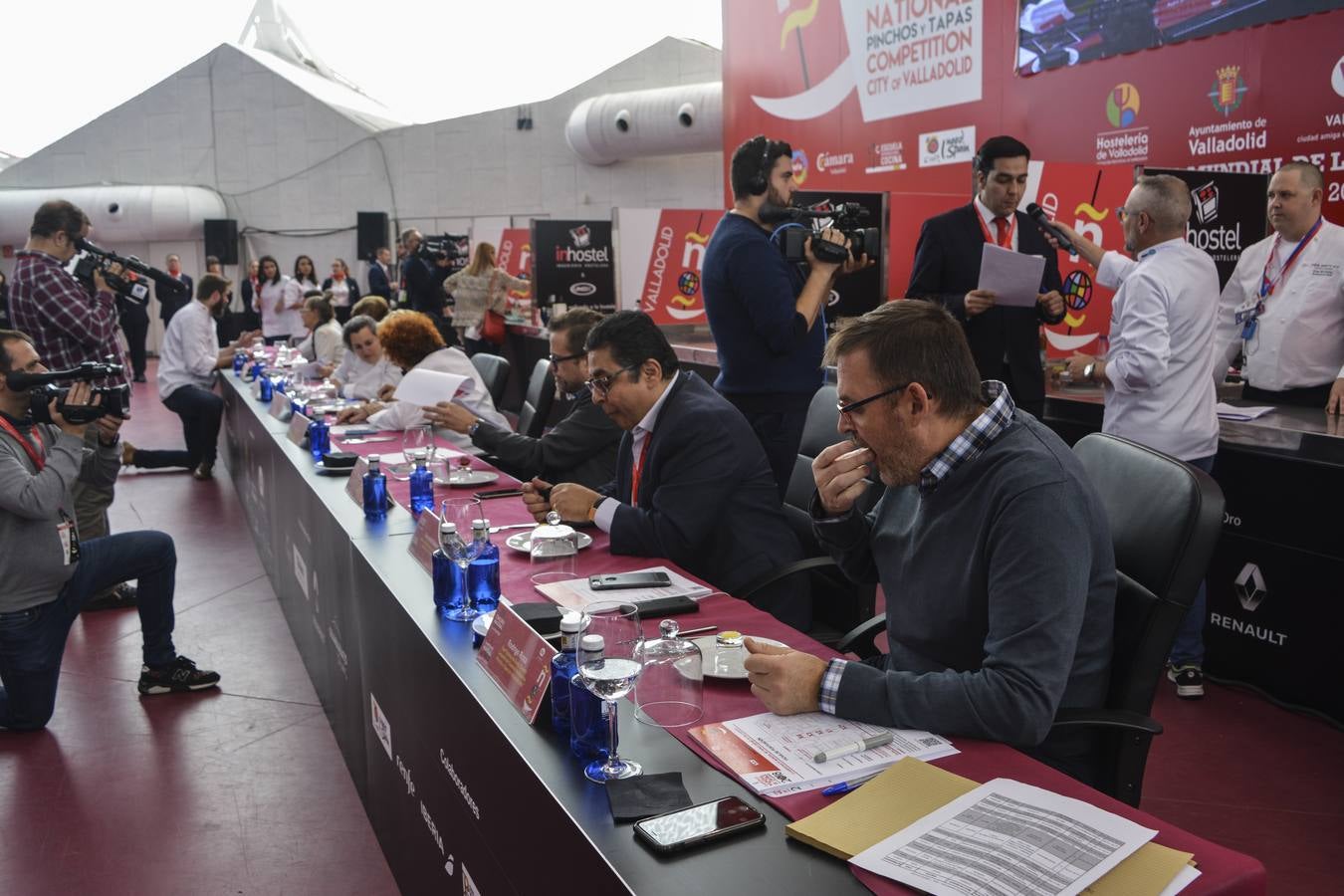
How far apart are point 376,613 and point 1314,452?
253 cm

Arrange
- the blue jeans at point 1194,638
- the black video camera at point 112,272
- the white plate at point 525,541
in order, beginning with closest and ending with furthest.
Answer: the white plate at point 525,541, the blue jeans at point 1194,638, the black video camera at point 112,272

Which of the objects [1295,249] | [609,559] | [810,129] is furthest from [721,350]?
[810,129]

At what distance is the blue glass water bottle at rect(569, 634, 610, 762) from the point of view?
1.25m

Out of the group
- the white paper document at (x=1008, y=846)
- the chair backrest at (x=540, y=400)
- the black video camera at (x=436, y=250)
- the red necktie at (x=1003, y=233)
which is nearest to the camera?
the white paper document at (x=1008, y=846)

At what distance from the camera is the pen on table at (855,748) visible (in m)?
1.22

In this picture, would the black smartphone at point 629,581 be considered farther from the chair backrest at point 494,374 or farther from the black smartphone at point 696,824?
the chair backrest at point 494,374

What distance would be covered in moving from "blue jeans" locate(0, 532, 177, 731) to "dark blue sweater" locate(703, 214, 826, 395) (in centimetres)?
192

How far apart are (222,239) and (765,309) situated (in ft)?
48.9

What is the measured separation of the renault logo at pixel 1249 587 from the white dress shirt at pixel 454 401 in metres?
2.60

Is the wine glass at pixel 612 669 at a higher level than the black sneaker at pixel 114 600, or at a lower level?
higher

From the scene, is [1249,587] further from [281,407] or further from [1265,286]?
[281,407]

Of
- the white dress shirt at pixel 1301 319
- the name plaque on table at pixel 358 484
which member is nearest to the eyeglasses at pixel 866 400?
the name plaque on table at pixel 358 484

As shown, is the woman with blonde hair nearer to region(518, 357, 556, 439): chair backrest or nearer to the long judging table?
region(518, 357, 556, 439): chair backrest

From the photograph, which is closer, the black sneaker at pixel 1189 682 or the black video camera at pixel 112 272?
the black sneaker at pixel 1189 682
